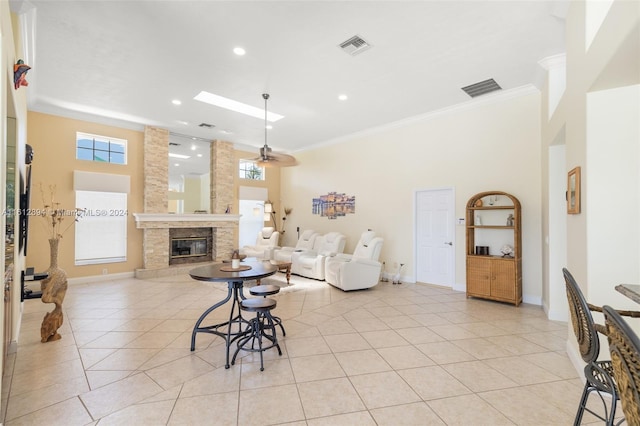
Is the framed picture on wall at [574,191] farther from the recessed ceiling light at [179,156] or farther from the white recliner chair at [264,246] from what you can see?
the recessed ceiling light at [179,156]

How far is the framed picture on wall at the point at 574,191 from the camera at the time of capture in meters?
2.56

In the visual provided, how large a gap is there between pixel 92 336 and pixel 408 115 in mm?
6190

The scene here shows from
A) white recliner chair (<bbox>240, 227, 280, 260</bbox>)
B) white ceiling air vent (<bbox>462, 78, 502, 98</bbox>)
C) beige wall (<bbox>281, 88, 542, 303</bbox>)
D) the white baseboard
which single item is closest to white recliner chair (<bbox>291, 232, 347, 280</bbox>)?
beige wall (<bbox>281, 88, 542, 303</bbox>)

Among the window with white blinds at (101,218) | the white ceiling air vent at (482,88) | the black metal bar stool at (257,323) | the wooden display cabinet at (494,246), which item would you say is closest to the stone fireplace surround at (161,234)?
the window with white blinds at (101,218)

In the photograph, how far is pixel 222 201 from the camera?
26.5 feet

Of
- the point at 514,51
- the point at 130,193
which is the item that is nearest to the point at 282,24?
the point at 514,51

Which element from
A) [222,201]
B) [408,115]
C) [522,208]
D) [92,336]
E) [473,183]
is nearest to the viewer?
[92,336]

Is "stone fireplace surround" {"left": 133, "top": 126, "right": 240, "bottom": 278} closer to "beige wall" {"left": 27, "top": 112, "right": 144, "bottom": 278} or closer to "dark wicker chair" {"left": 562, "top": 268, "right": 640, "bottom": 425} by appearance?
"beige wall" {"left": 27, "top": 112, "right": 144, "bottom": 278}

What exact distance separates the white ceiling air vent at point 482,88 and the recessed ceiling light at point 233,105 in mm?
3511

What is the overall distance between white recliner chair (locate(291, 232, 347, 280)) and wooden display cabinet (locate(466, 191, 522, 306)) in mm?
2781

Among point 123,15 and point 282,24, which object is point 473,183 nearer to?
point 282,24

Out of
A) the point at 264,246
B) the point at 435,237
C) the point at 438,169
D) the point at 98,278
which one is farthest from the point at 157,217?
the point at 438,169

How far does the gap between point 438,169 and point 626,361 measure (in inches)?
206

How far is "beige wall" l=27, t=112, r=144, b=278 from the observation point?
556cm
